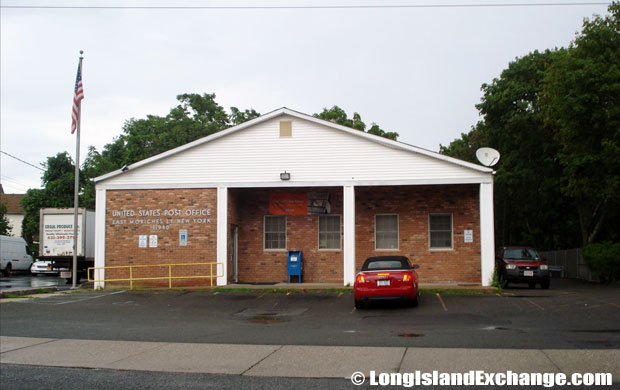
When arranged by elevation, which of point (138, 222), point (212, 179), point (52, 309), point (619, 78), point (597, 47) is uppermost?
point (597, 47)

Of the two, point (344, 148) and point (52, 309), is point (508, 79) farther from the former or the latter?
point (52, 309)

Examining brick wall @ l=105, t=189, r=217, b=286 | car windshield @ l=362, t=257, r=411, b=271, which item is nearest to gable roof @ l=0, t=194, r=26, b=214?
brick wall @ l=105, t=189, r=217, b=286

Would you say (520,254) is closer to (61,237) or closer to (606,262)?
(606,262)

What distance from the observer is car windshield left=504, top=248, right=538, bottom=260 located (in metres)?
24.3

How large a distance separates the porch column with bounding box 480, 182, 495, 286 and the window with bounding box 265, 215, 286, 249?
7.82m

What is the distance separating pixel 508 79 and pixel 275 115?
2048 centimetres

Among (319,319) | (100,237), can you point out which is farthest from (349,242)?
(100,237)

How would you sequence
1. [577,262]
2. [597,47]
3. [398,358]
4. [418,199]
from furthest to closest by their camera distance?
[577,262] → [597,47] → [418,199] → [398,358]

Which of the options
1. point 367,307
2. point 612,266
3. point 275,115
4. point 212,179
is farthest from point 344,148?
point 612,266

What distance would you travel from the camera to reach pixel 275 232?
2500cm

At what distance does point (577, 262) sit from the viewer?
3506 centimetres

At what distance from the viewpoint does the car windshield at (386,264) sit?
1703 cm

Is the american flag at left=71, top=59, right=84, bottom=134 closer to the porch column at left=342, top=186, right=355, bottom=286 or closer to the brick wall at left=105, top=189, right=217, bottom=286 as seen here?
the brick wall at left=105, top=189, right=217, bottom=286

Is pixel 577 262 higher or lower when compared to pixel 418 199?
lower
